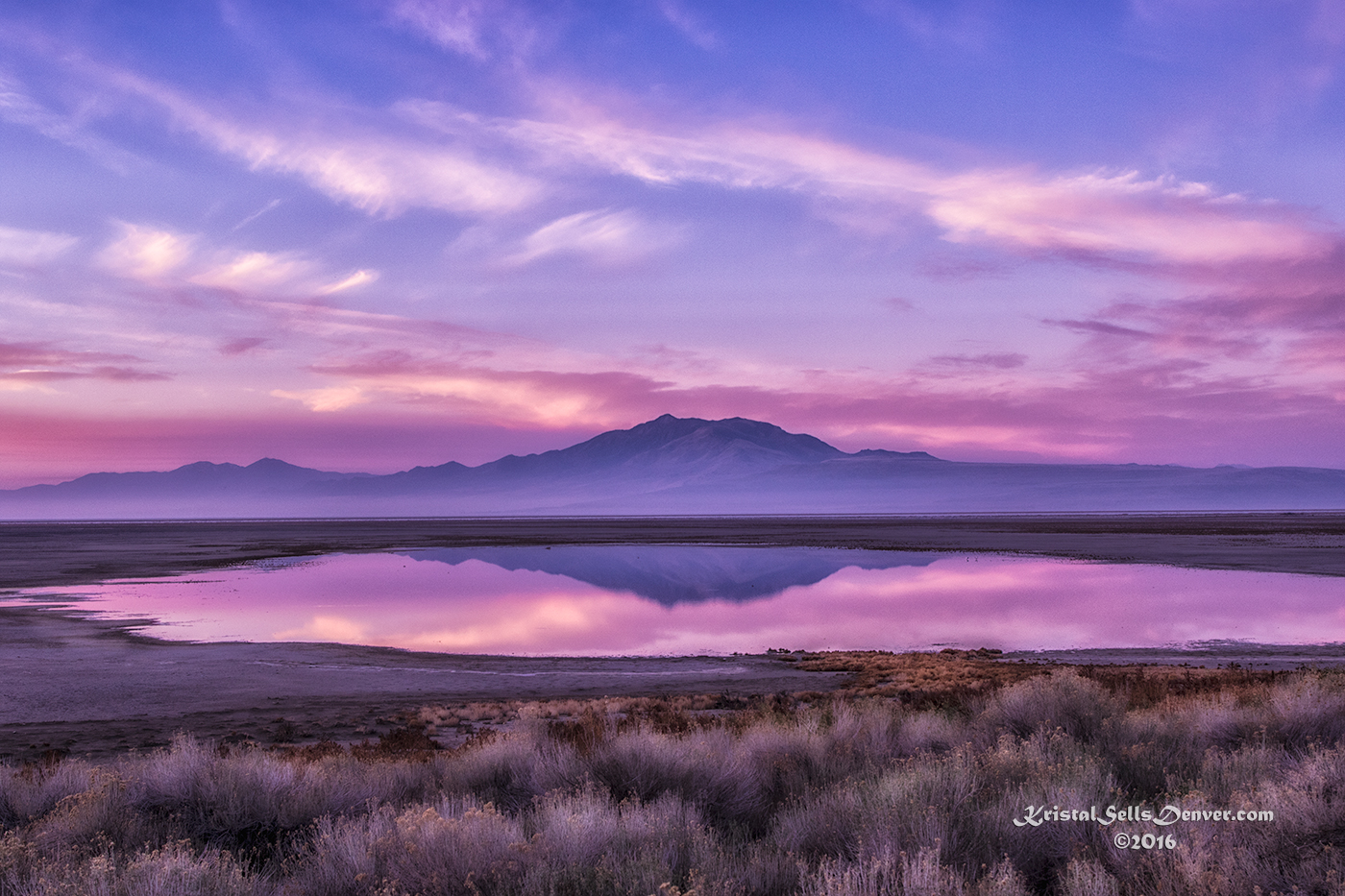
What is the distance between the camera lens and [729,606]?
35.6 meters

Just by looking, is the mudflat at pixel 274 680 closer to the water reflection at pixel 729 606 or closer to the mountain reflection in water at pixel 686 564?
the water reflection at pixel 729 606

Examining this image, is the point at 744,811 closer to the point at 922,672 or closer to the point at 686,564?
the point at 922,672

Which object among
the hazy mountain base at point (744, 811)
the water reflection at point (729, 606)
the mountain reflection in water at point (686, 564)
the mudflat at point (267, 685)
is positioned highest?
the hazy mountain base at point (744, 811)

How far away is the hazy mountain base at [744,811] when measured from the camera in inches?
195

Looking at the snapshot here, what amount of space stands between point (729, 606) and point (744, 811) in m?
28.7

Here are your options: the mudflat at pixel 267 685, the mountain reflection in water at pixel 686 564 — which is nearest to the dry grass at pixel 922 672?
the mudflat at pixel 267 685

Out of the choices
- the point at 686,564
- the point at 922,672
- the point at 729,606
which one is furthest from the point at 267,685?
the point at 686,564

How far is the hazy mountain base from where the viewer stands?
4.95m

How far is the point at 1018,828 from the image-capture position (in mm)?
5828

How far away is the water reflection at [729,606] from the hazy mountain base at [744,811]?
16.6m

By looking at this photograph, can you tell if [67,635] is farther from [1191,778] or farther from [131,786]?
[1191,778]

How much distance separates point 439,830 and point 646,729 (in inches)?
134

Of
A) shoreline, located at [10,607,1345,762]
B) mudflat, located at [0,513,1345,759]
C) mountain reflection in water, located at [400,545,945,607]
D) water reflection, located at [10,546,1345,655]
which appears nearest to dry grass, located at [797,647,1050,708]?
shoreline, located at [10,607,1345,762]

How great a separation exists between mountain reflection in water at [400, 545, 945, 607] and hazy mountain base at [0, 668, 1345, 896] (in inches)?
1119
